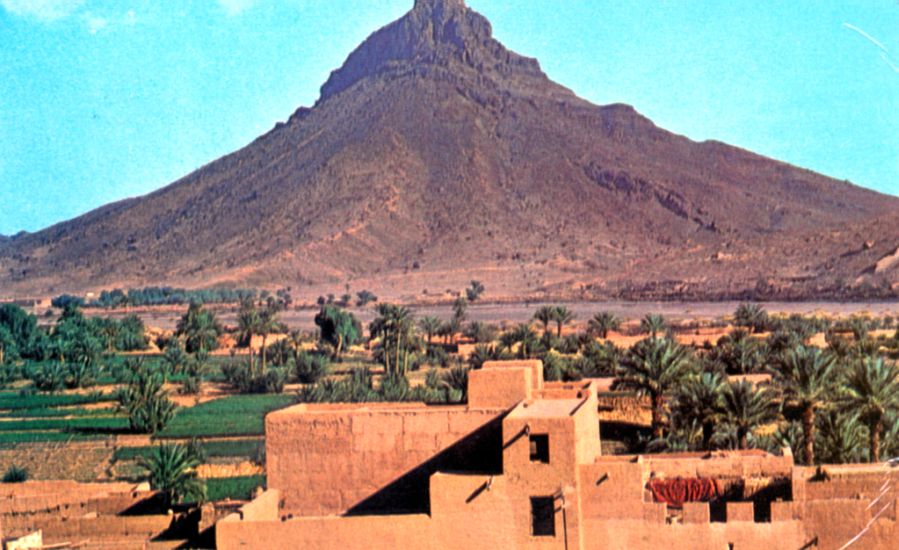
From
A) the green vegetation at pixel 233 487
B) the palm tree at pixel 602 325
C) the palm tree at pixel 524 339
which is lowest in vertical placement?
the green vegetation at pixel 233 487

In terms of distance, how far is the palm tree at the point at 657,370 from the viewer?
111 ft

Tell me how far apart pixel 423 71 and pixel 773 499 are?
165 meters

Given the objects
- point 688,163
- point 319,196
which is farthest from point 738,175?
point 319,196

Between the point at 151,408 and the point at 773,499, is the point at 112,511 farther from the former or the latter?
the point at 151,408

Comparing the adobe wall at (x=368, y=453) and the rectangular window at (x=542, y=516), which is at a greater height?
the adobe wall at (x=368, y=453)

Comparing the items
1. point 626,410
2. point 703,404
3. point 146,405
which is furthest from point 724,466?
point 146,405

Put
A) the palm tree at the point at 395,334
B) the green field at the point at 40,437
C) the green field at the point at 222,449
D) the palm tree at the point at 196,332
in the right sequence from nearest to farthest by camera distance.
Result: the green field at the point at 222,449
the green field at the point at 40,437
the palm tree at the point at 395,334
the palm tree at the point at 196,332

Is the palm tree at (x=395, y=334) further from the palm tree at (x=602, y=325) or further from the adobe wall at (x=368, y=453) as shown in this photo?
the adobe wall at (x=368, y=453)

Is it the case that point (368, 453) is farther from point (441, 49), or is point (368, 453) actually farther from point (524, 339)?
point (441, 49)

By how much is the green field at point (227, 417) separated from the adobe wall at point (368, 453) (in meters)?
19.5

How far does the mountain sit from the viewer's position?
120938 mm

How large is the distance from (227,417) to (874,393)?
27.1 m

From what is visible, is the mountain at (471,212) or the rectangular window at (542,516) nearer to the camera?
the rectangular window at (542,516)

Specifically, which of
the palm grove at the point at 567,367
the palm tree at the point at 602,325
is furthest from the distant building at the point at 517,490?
the palm tree at the point at 602,325
